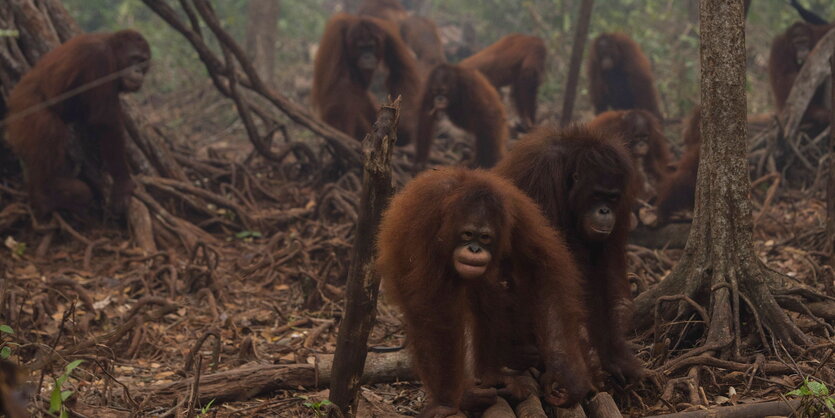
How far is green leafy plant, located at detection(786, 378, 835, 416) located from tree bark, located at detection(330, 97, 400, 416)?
1595 mm

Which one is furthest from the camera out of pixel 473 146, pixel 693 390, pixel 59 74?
pixel 473 146

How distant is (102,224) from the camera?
21.2 feet

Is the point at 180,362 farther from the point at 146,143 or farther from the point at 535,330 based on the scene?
the point at 146,143

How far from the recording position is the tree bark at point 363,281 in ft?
9.26

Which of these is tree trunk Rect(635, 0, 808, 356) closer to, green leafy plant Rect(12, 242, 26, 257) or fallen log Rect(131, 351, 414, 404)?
fallen log Rect(131, 351, 414, 404)

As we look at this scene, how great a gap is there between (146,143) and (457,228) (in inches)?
188

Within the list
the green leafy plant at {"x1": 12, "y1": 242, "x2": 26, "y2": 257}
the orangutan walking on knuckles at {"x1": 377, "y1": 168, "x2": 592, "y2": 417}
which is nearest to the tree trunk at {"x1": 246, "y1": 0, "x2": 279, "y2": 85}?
the green leafy plant at {"x1": 12, "y1": 242, "x2": 26, "y2": 257}

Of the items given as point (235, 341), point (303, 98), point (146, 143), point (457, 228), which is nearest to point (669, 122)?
point (303, 98)

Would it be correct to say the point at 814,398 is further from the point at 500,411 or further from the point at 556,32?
the point at 556,32

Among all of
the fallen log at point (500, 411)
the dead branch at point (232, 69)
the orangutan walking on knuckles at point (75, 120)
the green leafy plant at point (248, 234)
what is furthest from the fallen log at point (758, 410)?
the dead branch at point (232, 69)

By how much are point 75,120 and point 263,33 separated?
5651 mm

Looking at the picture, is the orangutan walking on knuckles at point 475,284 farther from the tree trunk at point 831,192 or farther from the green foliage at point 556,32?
the green foliage at point 556,32

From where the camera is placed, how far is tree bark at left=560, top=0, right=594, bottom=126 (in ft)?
25.6

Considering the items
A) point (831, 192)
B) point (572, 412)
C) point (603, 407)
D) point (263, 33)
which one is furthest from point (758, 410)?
point (263, 33)
